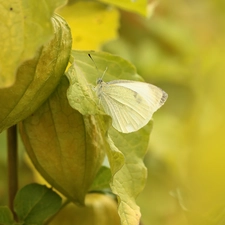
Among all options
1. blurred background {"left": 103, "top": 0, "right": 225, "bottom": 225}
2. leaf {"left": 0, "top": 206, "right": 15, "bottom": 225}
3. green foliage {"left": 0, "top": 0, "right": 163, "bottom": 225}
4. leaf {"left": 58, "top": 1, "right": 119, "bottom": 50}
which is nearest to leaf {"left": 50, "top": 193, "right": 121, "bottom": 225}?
green foliage {"left": 0, "top": 0, "right": 163, "bottom": 225}

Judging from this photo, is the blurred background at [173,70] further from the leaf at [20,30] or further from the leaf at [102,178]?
the leaf at [20,30]

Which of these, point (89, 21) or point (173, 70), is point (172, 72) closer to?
point (173, 70)

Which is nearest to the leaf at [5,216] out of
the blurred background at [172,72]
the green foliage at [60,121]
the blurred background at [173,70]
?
the green foliage at [60,121]

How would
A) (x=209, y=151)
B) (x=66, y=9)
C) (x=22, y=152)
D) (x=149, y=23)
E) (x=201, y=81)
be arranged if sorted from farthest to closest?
(x=149, y=23)
(x=201, y=81)
(x=22, y=152)
(x=66, y=9)
(x=209, y=151)

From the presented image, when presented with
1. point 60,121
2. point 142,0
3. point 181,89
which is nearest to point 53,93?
point 60,121

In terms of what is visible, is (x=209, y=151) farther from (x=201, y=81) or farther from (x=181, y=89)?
(x=181, y=89)

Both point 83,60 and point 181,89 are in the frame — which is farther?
point 181,89
